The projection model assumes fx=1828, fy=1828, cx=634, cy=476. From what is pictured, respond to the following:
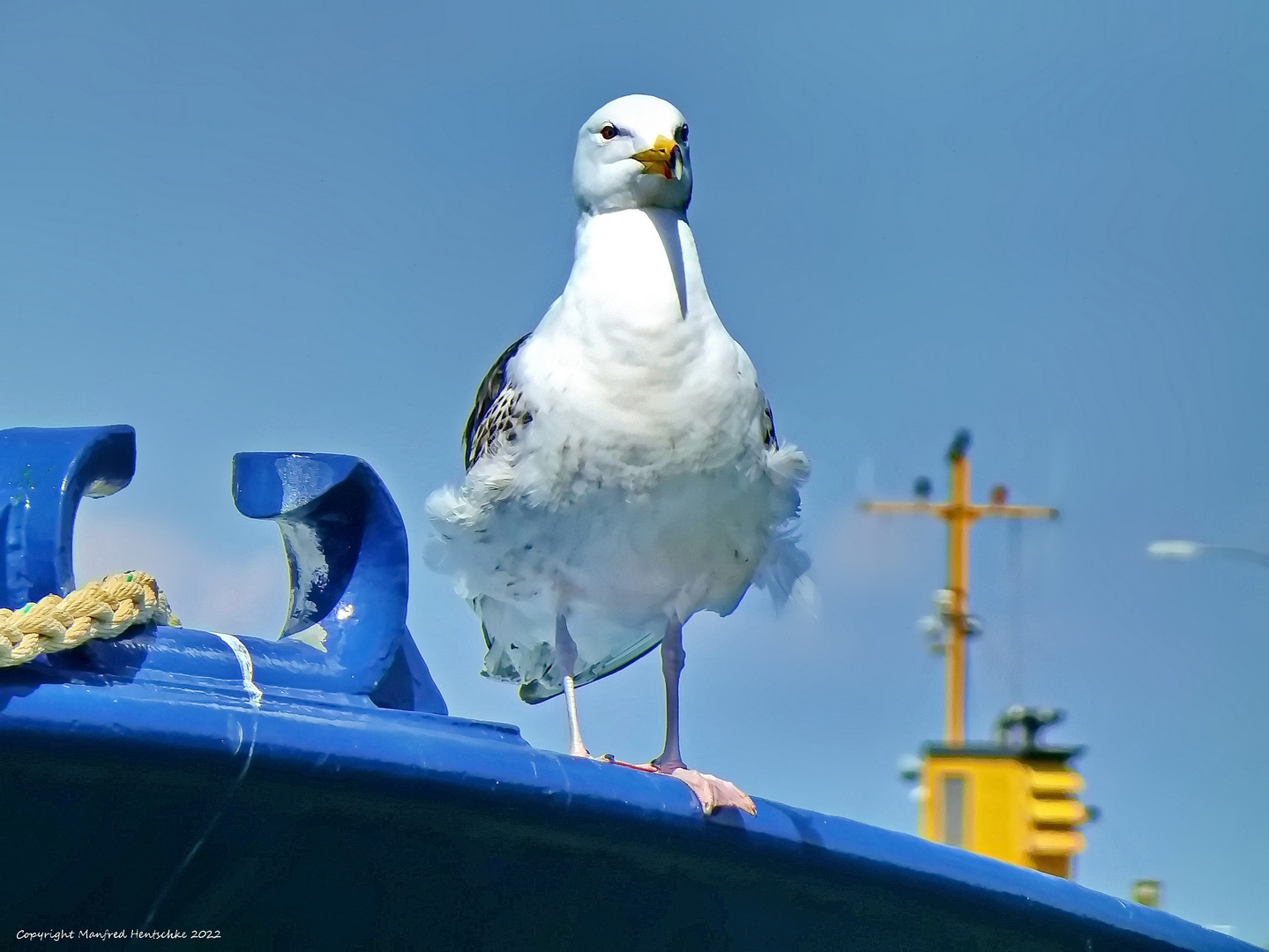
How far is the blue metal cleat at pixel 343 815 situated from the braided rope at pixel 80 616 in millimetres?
64

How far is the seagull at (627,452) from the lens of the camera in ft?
17.7

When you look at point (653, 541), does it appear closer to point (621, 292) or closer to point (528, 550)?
point (528, 550)

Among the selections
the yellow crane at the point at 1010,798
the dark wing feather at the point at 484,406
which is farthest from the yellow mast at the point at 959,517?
the dark wing feather at the point at 484,406

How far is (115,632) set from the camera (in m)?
3.90

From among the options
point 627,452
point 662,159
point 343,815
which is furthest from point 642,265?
point 343,815

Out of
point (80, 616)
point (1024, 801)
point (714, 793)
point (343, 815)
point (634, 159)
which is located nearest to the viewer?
point (80, 616)

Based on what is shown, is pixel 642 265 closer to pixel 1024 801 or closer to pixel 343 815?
pixel 343 815

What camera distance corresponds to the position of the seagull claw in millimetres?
4734

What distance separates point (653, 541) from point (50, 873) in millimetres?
2172

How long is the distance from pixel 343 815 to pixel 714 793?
1.08m

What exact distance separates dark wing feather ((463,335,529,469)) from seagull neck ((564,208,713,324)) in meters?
0.38

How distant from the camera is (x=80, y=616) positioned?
12.5ft

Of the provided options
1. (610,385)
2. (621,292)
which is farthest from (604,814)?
(621,292)

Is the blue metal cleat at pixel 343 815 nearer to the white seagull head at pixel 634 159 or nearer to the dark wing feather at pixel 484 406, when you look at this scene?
the dark wing feather at pixel 484 406
